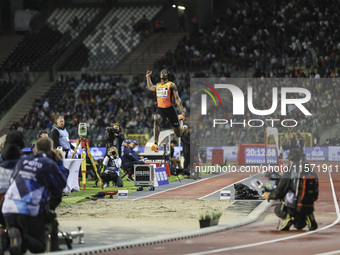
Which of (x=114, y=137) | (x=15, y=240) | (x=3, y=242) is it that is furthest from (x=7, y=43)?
(x=15, y=240)

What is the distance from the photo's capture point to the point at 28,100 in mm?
52594

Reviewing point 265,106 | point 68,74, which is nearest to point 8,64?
point 68,74

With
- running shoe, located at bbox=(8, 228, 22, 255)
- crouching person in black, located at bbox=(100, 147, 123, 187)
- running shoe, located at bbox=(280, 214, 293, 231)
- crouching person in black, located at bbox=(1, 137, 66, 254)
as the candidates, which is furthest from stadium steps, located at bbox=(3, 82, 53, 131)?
running shoe, located at bbox=(8, 228, 22, 255)

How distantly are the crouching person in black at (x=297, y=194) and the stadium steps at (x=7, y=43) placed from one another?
45884mm

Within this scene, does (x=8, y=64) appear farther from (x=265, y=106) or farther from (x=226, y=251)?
(x=226, y=251)

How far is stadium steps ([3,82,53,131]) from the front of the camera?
51.0m

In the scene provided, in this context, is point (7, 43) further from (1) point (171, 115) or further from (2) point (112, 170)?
(1) point (171, 115)

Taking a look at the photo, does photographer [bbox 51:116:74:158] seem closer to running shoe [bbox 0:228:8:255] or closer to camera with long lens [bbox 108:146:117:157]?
camera with long lens [bbox 108:146:117:157]

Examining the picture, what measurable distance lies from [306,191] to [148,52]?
4065 cm

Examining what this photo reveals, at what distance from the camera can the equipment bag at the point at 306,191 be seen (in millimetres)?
13273

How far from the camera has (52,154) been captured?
10109 millimetres

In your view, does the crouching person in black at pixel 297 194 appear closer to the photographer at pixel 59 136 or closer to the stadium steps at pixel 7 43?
the photographer at pixel 59 136

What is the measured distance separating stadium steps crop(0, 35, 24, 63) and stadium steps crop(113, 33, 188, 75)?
9733 mm

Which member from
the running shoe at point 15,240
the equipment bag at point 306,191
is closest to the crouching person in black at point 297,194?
the equipment bag at point 306,191
